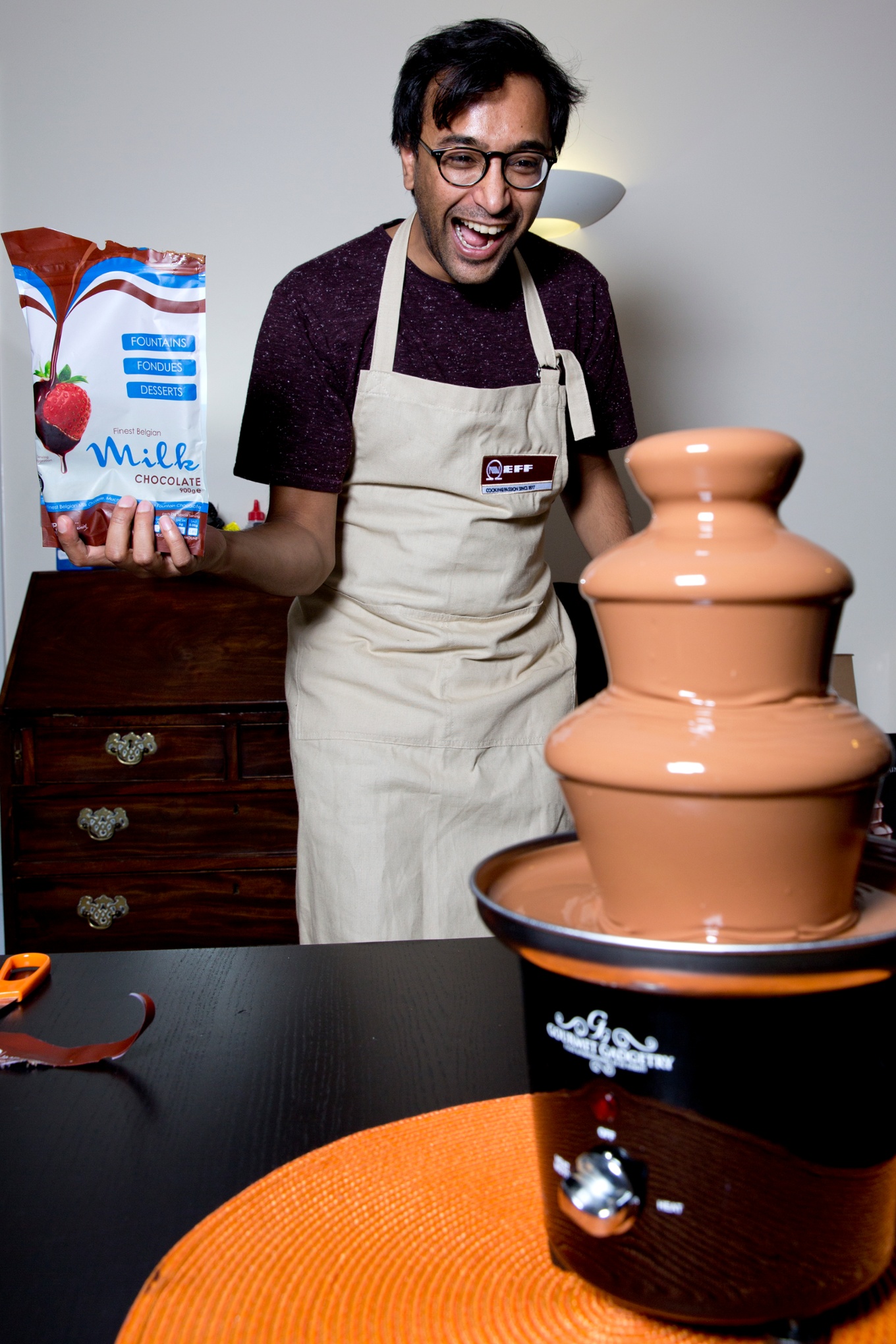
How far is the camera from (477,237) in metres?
1.56

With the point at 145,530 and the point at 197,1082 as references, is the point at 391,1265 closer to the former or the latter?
the point at 197,1082

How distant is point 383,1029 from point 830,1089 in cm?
40

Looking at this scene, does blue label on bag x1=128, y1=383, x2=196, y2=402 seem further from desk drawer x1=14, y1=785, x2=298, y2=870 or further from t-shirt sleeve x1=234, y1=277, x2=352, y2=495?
desk drawer x1=14, y1=785, x2=298, y2=870

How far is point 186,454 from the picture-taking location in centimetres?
105

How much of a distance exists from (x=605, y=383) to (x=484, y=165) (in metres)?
0.40

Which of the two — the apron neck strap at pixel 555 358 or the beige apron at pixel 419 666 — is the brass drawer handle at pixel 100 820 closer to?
the beige apron at pixel 419 666

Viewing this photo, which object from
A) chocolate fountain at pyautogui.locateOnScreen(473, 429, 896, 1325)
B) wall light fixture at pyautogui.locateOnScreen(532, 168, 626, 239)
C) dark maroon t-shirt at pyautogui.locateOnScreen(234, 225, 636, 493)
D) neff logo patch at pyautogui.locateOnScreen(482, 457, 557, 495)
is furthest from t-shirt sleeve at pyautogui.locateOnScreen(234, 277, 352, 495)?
wall light fixture at pyautogui.locateOnScreen(532, 168, 626, 239)

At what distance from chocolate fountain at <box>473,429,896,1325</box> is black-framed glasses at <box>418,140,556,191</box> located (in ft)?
A: 3.83

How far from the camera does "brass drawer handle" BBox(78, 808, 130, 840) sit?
90.8 inches

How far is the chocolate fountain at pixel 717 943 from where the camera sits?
44 centimetres

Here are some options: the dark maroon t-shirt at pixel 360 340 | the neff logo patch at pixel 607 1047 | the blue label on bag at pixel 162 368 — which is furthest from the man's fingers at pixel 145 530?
the neff logo patch at pixel 607 1047

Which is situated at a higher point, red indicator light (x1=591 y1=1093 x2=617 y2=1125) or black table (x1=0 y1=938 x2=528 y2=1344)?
red indicator light (x1=591 y1=1093 x2=617 y2=1125)

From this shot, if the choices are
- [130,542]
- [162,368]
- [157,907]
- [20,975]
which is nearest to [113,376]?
[162,368]

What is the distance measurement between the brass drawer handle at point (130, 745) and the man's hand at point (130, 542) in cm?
123
